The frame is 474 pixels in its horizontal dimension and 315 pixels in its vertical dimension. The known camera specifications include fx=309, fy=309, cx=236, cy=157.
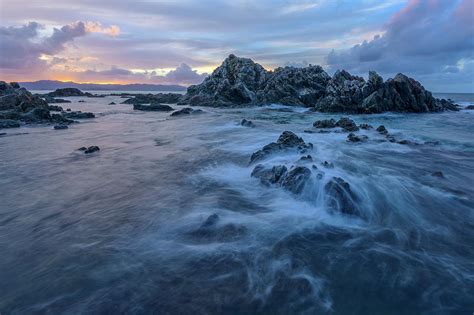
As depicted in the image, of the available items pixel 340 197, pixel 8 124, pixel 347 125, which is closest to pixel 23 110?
pixel 8 124

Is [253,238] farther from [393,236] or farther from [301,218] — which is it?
[393,236]

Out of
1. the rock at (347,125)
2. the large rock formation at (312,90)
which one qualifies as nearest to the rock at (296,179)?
the rock at (347,125)

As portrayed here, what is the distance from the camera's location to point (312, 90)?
5688cm

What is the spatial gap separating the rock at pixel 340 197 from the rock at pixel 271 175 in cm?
182

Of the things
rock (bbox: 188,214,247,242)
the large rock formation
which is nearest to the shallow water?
rock (bbox: 188,214,247,242)

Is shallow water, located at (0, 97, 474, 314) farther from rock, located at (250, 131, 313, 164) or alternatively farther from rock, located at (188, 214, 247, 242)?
rock, located at (250, 131, 313, 164)

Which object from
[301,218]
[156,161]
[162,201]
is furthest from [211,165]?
[301,218]

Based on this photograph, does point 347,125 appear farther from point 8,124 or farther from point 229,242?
point 8,124

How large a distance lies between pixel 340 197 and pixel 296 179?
1584 mm

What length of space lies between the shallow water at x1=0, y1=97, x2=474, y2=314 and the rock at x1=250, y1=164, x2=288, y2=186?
10.5 inches

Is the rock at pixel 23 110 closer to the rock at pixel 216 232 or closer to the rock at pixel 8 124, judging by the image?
the rock at pixel 8 124

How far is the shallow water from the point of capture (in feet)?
16.1

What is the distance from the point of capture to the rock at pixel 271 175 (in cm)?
1022

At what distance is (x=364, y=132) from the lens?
22.9 meters
